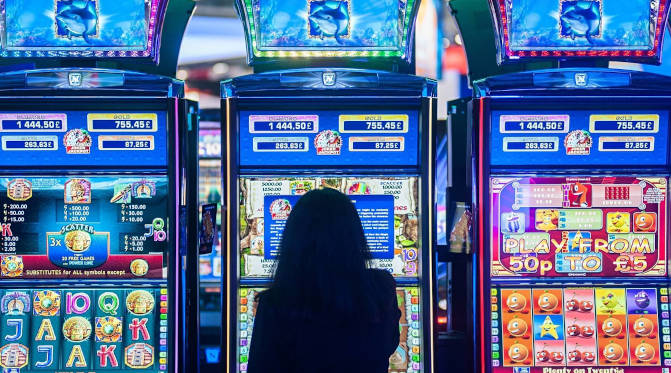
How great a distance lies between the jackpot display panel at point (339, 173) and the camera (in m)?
4.33

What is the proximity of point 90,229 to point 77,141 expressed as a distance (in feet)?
1.67

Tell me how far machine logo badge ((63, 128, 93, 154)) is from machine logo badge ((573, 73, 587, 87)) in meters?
2.79

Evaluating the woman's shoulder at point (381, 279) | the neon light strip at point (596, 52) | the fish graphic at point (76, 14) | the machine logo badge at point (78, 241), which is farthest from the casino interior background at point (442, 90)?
the fish graphic at point (76, 14)

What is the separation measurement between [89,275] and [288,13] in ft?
6.21

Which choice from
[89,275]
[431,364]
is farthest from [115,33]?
Result: [431,364]

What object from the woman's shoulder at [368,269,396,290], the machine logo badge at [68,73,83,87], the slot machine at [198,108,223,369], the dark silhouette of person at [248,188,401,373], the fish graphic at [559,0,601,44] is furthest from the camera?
the slot machine at [198,108,223,369]

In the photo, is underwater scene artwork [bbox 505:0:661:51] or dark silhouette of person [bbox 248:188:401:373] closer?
dark silhouette of person [bbox 248:188:401:373]

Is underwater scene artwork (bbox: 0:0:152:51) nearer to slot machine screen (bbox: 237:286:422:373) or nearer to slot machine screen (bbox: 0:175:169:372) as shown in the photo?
slot machine screen (bbox: 0:175:169:372)

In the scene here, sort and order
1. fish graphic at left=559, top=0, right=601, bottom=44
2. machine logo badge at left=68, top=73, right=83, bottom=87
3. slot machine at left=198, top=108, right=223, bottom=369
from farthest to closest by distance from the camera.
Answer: slot machine at left=198, top=108, right=223, bottom=369, fish graphic at left=559, top=0, right=601, bottom=44, machine logo badge at left=68, top=73, right=83, bottom=87

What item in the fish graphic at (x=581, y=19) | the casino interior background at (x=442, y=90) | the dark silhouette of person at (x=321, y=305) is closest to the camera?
the dark silhouette of person at (x=321, y=305)

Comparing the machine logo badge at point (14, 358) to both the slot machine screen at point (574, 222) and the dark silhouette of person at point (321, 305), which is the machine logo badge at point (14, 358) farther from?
the slot machine screen at point (574, 222)

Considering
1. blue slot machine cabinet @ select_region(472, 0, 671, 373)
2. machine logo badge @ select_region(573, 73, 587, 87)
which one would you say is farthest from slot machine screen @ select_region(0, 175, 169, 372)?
machine logo badge @ select_region(573, 73, 587, 87)

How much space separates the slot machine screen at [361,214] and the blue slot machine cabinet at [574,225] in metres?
0.40

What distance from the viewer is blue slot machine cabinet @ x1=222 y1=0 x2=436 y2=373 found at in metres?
4.31
